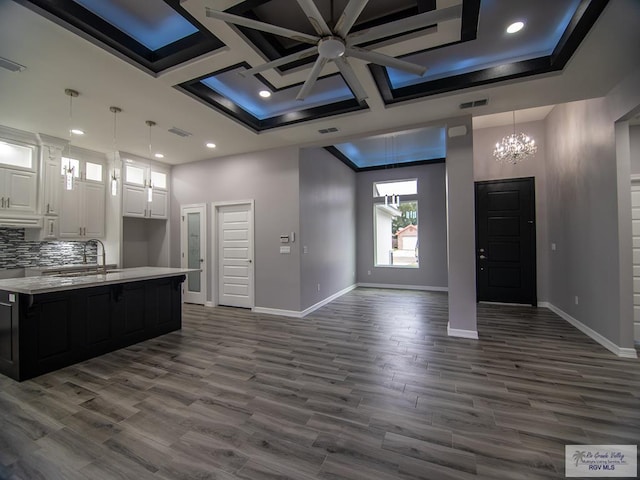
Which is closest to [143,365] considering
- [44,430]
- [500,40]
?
[44,430]

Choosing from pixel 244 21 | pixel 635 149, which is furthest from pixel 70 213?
pixel 635 149

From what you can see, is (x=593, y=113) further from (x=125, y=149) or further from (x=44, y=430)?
(x=125, y=149)

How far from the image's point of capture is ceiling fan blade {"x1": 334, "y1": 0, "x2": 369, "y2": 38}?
5.43 ft

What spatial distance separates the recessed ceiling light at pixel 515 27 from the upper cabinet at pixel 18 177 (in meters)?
6.77

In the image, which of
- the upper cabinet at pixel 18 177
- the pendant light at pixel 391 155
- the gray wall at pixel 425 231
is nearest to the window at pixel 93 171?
the upper cabinet at pixel 18 177

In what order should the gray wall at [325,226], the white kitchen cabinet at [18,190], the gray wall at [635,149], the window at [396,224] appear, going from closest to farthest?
the gray wall at [635,149]
the white kitchen cabinet at [18,190]
the gray wall at [325,226]
the window at [396,224]

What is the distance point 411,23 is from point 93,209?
6.18 metres

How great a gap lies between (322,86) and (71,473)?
4233 millimetres

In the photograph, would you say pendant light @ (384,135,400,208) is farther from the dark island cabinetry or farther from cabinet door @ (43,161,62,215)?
cabinet door @ (43,161,62,215)

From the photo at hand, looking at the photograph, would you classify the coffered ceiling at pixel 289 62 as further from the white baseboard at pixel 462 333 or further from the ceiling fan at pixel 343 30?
the white baseboard at pixel 462 333

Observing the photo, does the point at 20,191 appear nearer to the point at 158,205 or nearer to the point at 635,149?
the point at 158,205

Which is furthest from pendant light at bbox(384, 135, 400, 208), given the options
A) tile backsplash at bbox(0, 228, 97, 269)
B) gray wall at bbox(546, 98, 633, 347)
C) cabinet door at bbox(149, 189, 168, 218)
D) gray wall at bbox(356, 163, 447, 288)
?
tile backsplash at bbox(0, 228, 97, 269)

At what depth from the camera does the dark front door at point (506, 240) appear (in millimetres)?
5492

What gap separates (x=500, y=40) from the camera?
2758 mm
